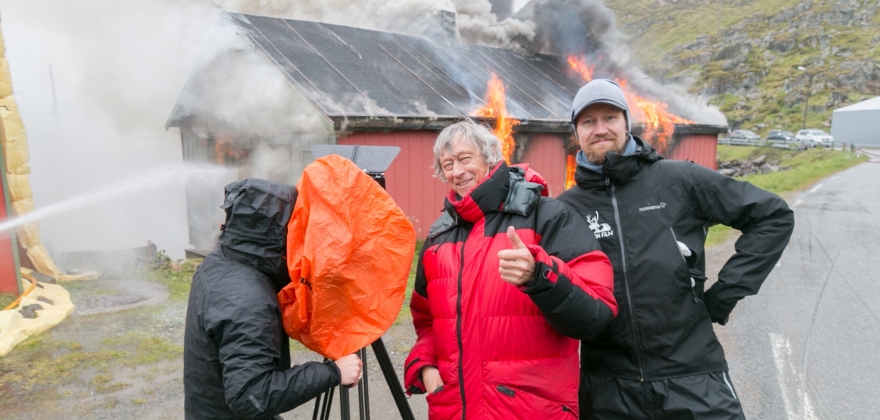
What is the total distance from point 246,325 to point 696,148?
52.7ft

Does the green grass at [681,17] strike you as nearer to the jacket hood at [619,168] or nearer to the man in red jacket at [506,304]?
the jacket hood at [619,168]

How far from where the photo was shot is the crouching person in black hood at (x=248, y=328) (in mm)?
1797

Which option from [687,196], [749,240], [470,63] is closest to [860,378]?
[749,240]

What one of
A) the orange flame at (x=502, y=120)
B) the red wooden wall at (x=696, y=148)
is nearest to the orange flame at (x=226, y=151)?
the orange flame at (x=502, y=120)

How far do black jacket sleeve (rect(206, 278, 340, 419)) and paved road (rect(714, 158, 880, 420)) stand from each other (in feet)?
11.7

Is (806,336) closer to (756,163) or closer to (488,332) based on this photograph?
(488,332)

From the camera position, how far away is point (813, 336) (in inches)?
206

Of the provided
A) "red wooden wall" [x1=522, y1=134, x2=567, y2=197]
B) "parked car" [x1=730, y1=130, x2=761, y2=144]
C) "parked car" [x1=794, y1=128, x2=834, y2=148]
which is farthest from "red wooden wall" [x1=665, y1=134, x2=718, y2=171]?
"parked car" [x1=730, y1=130, x2=761, y2=144]

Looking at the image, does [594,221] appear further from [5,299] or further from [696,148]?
[696,148]

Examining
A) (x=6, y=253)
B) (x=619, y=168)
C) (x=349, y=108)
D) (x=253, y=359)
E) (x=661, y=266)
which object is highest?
(x=349, y=108)

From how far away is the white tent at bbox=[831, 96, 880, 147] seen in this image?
4025 centimetres

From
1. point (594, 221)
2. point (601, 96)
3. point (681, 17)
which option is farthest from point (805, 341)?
point (681, 17)

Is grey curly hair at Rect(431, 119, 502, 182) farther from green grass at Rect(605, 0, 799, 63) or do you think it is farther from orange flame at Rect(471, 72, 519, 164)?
green grass at Rect(605, 0, 799, 63)

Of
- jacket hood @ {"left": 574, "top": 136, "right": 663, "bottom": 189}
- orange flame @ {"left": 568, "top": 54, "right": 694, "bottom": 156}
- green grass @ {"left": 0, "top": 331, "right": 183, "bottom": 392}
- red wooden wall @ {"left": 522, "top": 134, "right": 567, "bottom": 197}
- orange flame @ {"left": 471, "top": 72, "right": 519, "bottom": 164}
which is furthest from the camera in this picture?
orange flame @ {"left": 568, "top": 54, "right": 694, "bottom": 156}
